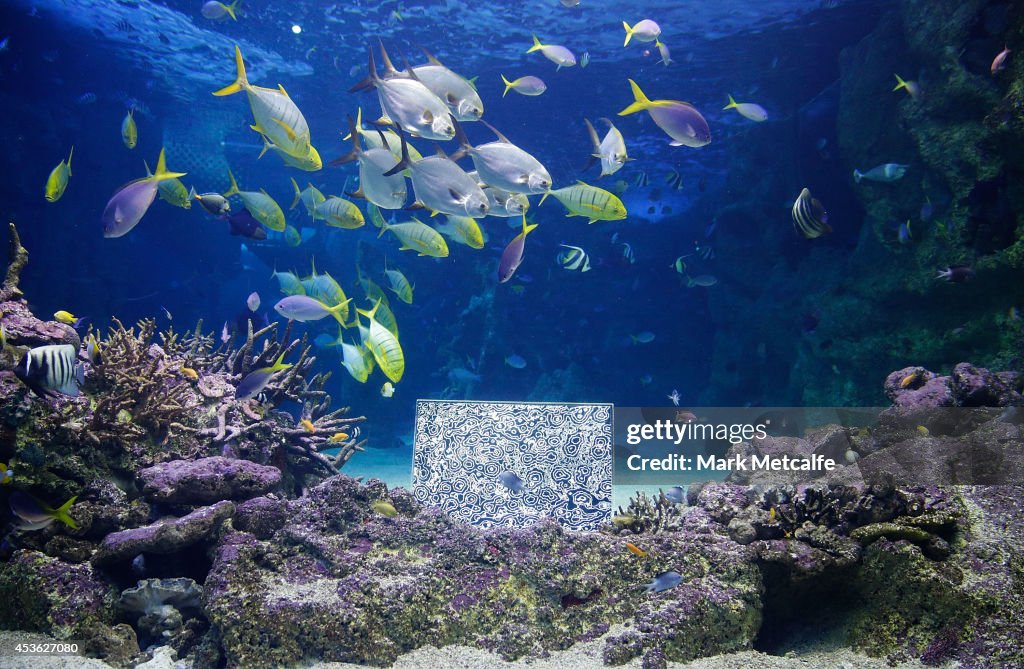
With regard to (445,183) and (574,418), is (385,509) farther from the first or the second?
(445,183)

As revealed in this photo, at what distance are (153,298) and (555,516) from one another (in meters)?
20.8

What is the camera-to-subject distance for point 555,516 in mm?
4789

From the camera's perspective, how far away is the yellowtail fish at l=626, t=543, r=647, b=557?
147 inches

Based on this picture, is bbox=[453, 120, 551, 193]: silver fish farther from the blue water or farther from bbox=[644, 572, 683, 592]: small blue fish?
the blue water

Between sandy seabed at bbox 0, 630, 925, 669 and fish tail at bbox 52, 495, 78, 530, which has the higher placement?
fish tail at bbox 52, 495, 78, 530

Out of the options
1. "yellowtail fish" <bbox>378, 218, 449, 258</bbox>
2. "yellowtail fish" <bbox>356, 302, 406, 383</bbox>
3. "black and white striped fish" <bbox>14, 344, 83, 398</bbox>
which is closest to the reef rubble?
"black and white striped fish" <bbox>14, 344, 83, 398</bbox>

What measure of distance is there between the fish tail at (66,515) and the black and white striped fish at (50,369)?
2.61 ft

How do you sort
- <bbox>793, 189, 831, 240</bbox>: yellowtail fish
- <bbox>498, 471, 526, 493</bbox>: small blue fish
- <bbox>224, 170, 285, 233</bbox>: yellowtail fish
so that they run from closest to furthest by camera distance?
<bbox>498, 471, 526, 493</bbox>: small blue fish → <bbox>793, 189, 831, 240</bbox>: yellowtail fish → <bbox>224, 170, 285, 233</bbox>: yellowtail fish

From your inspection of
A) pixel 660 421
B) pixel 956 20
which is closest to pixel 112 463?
pixel 660 421

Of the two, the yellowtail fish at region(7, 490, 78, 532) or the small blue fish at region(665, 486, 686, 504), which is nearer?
the yellowtail fish at region(7, 490, 78, 532)

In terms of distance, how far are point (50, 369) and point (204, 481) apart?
49.7 inches

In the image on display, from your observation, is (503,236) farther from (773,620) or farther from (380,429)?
(773,620)

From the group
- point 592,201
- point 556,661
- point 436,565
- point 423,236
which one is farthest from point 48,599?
point 592,201

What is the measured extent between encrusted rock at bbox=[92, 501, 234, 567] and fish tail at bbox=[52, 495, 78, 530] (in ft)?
0.78
